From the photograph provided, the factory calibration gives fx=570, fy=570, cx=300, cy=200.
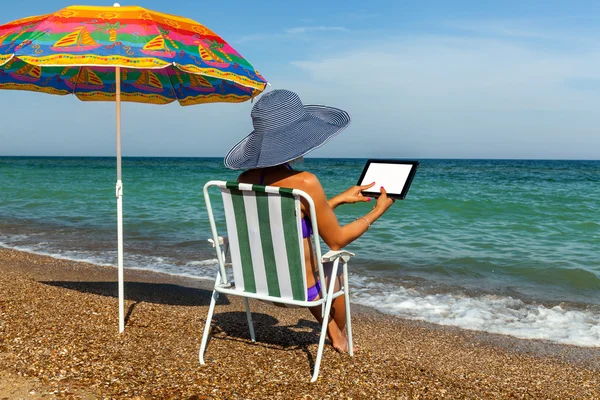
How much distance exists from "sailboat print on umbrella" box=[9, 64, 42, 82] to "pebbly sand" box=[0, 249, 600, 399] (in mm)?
1765

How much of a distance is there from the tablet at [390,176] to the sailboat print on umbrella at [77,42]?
1756mm

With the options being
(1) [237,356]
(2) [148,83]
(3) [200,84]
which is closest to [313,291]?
(1) [237,356]

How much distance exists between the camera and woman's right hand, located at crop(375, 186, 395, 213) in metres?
3.22

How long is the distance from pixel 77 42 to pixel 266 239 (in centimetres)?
161

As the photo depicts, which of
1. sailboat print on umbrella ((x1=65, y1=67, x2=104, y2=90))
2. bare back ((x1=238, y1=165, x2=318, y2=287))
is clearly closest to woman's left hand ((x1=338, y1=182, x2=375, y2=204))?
bare back ((x1=238, y1=165, x2=318, y2=287))

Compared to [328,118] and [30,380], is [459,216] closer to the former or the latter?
[328,118]

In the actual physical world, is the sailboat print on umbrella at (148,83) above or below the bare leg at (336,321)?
above

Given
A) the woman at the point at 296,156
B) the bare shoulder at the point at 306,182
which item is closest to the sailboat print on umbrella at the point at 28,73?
the woman at the point at 296,156

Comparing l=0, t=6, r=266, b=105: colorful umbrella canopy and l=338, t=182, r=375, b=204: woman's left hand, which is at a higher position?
l=0, t=6, r=266, b=105: colorful umbrella canopy

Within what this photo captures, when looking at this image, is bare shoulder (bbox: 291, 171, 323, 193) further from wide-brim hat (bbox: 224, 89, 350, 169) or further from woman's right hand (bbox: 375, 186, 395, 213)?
woman's right hand (bbox: 375, 186, 395, 213)

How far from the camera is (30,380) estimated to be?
9.41ft

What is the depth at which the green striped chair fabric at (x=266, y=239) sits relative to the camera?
2992 millimetres

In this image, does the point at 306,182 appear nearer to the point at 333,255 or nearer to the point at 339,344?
the point at 333,255

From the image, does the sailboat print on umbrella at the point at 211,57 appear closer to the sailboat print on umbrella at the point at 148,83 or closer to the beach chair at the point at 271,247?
the beach chair at the point at 271,247
